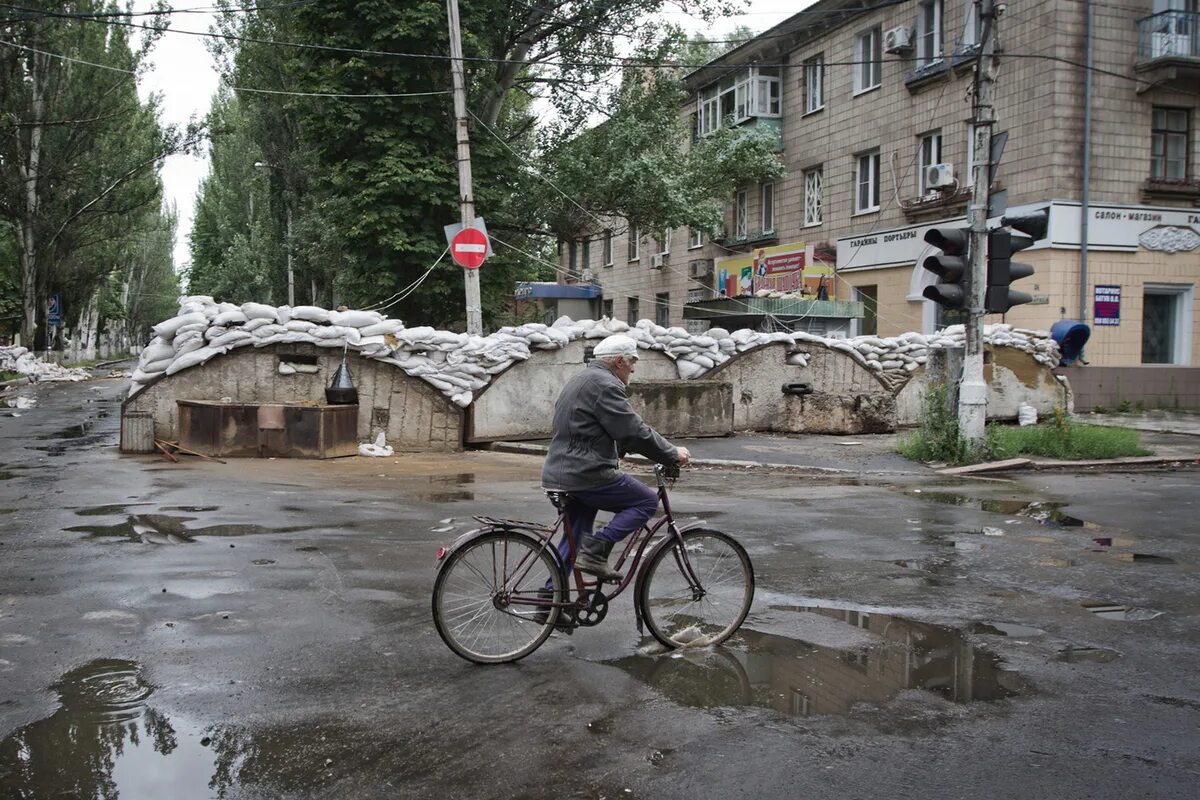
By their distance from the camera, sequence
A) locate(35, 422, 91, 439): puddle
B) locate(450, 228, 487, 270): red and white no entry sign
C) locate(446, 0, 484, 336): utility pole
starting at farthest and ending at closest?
locate(446, 0, 484, 336): utility pole, locate(450, 228, 487, 270): red and white no entry sign, locate(35, 422, 91, 439): puddle

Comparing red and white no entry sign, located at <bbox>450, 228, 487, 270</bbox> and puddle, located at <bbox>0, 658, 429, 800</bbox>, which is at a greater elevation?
red and white no entry sign, located at <bbox>450, 228, 487, 270</bbox>

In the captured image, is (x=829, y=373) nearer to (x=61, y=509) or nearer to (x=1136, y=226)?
(x=1136, y=226)

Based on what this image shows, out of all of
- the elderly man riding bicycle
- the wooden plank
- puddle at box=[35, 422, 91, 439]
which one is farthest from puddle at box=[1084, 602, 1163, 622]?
puddle at box=[35, 422, 91, 439]

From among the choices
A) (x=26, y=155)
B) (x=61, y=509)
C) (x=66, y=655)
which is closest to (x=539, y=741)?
(x=66, y=655)

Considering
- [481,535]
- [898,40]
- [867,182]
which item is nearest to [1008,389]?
[867,182]

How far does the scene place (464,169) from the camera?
16.9 m

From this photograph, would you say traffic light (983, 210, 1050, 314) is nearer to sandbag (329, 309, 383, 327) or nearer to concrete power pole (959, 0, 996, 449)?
concrete power pole (959, 0, 996, 449)

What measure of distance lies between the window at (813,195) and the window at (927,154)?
13.2 feet

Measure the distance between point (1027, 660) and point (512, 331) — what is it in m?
10.8

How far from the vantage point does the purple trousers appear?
485cm

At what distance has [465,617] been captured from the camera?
4793 millimetres

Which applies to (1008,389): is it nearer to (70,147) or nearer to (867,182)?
(867,182)

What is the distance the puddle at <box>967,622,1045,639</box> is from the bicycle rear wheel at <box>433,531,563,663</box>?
2316mm

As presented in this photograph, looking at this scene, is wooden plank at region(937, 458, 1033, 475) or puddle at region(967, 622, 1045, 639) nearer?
puddle at region(967, 622, 1045, 639)
